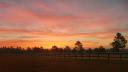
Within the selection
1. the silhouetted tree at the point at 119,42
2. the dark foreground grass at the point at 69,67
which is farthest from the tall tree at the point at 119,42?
the dark foreground grass at the point at 69,67

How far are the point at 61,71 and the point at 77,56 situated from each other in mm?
27830

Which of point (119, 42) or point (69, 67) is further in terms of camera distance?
point (119, 42)

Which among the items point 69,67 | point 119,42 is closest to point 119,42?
point 119,42

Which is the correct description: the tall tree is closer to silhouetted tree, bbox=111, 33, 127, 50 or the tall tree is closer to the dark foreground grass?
silhouetted tree, bbox=111, 33, 127, 50

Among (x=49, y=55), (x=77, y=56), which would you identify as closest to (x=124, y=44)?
(x=49, y=55)

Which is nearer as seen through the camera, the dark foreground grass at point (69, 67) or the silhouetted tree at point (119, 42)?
the dark foreground grass at point (69, 67)

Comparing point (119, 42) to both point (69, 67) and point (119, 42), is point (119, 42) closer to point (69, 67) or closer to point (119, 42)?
point (119, 42)

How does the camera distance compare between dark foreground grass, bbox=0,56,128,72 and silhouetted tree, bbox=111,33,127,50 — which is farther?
silhouetted tree, bbox=111,33,127,50

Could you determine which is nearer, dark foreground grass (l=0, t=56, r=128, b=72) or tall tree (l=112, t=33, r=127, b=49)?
dark foreground grass (l=0, t=56, r=128, b=72)

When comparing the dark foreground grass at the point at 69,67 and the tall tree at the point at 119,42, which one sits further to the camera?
the tall tree at the point at 119,42

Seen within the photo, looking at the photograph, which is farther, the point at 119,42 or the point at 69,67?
the point at 119,42

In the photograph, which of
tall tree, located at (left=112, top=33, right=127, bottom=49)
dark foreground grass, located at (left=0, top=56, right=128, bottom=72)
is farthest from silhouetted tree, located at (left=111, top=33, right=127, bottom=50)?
dark foreground grass, located at (left=0, top=56, right=128, bottom=72)

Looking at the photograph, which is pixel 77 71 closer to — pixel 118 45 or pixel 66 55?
pixel 66 55

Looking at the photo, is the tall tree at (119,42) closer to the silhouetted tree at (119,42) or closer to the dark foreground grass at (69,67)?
the silhouetted tree at (119,42)
